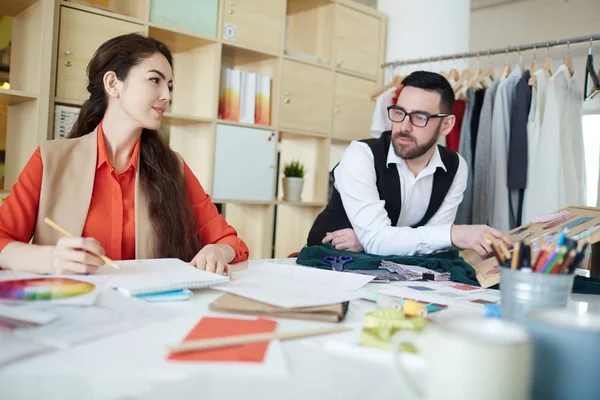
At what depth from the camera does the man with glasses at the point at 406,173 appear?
206cm

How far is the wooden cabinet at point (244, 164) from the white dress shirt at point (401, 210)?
107 cm

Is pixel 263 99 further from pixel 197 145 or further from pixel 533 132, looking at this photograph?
pixel 533 132

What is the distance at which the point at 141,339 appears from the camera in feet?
2.37

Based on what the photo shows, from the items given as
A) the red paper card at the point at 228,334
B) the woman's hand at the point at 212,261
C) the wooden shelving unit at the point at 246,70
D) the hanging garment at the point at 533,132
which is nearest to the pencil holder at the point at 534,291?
the red paper card at the point at 228,334

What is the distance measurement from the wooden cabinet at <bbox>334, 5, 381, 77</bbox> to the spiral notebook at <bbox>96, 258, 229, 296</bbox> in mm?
2710

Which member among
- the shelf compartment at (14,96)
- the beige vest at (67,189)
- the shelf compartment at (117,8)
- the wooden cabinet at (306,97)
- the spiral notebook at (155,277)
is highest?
the shelf compartment at (117,8)

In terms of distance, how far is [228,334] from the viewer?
76 centimetres

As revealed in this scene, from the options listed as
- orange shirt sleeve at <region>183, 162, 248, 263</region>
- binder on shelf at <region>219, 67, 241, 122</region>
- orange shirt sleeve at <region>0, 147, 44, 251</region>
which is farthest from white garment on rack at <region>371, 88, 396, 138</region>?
orange shirt sleeve at <region>0, 147, 44, 251</region>

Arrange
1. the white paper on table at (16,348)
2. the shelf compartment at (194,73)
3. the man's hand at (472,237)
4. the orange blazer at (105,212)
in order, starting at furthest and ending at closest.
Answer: the shelf compartment at (194,73) → the man's hand at (472,237) → the orange blazer at (105,212) → the white paper on table at (16,348)

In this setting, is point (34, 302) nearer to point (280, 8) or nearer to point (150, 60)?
point (150, 60)

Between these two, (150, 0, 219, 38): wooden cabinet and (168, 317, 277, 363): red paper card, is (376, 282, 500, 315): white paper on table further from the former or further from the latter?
(150, 0, 219, 38): wooden cabinet

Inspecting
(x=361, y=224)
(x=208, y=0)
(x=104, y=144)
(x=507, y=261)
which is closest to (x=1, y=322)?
(x=507, y=261)

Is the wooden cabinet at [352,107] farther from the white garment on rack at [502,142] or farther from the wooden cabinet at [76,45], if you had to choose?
the wooden cabinet at [76,45]

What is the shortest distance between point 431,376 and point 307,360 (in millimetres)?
192
